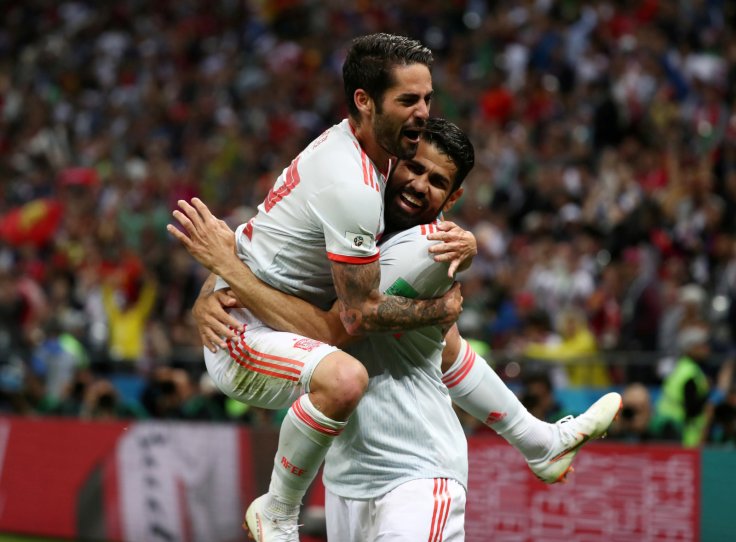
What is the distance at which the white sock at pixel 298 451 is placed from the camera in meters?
4.12

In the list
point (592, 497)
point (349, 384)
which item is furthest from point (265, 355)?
point (592, 497)

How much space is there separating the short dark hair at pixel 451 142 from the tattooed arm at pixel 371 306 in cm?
54

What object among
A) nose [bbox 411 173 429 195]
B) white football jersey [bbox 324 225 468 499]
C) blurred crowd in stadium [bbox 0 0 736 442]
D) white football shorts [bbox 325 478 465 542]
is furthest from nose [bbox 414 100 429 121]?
blurred crowd in stadium [bbox 0 0 736 442]

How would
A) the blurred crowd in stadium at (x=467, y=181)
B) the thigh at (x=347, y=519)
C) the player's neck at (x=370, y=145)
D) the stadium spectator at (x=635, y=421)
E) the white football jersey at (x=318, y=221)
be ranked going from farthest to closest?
the blurred crowd in stadium at (x=467, y=181) < the stadium spectator at (x=635, y=421) < the thigh at (x=347, y=519) < the player's neck at (x=370, y=145) < the white football jersey at (x=318, y=221)

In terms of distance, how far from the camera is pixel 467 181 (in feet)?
40.1

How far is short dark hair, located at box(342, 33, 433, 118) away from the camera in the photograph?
4172mm

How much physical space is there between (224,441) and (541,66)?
6.64 metres

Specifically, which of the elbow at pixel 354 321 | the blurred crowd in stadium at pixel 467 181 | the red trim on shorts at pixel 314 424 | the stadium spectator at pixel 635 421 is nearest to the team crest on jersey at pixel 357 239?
the elbow at pixel 354 321

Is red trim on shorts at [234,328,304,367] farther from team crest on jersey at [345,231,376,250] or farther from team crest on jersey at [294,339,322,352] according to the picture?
team crest on jersey at [345,231,376,250]

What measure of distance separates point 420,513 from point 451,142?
4.42ft

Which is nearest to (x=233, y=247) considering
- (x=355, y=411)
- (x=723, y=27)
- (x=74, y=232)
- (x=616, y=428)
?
(x=355, y=411)

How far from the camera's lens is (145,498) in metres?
9.39

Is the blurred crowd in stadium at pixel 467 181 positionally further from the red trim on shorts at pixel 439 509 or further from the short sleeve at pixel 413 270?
the short sleeve at pixel 413 270

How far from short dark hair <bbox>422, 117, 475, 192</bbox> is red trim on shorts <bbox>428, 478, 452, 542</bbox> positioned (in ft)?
3.62
